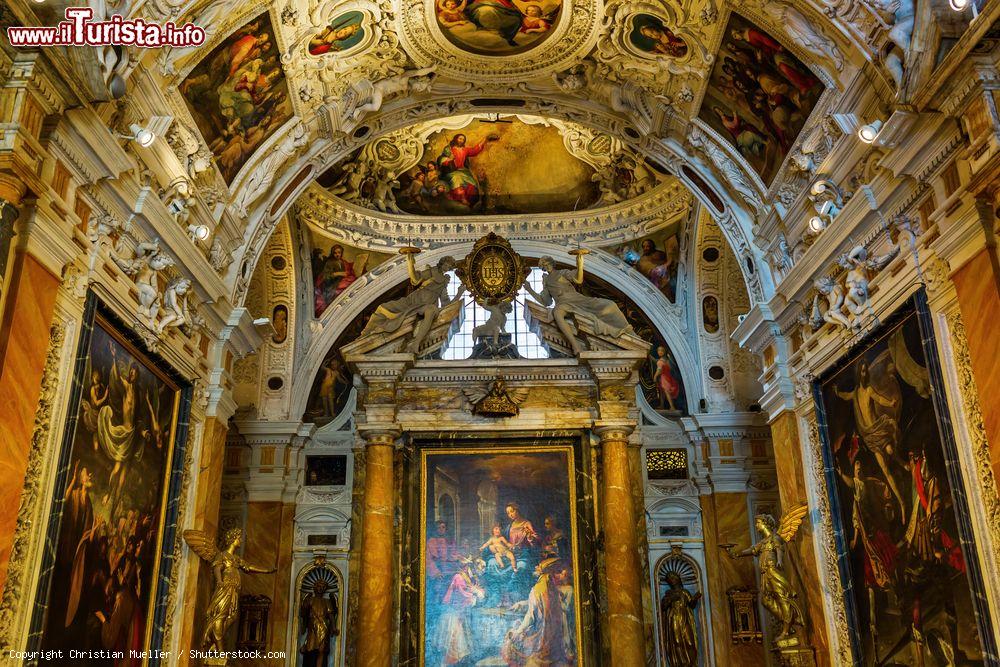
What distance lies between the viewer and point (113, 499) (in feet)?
Answer: 33.3

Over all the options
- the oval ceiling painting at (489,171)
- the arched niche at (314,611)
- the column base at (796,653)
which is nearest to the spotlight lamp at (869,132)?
the column base at (796,653)

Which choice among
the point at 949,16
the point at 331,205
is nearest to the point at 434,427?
the point at 331,205

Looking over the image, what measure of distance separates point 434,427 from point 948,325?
34.1ft

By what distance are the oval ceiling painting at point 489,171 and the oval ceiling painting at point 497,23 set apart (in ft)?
17.1

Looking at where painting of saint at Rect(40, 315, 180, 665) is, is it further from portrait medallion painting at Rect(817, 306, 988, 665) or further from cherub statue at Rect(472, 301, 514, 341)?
portrait medallion painting at Rect(817, 306, 988, 665)

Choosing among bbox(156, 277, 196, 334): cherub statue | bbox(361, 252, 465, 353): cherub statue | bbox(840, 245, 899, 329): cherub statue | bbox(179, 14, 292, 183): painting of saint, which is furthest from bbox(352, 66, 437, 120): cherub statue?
bbox(840, 245, 899, 329): cherub statue

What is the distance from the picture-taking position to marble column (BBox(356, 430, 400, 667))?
1529cm

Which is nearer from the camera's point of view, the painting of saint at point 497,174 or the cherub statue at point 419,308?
the cherub statue at point 419,308

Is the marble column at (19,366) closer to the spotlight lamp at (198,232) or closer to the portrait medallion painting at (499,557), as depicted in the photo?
the spotlight lamp at (198,232)

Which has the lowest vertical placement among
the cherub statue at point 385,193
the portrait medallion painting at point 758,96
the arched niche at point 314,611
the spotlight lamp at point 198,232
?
the arched niche at point 314,611

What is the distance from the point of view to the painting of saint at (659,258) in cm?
2066

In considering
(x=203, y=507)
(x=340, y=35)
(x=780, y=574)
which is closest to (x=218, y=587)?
(x=203, y=507)

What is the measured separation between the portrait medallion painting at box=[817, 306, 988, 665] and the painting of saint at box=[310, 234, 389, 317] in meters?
12.3

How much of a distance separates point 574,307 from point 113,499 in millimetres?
10304
